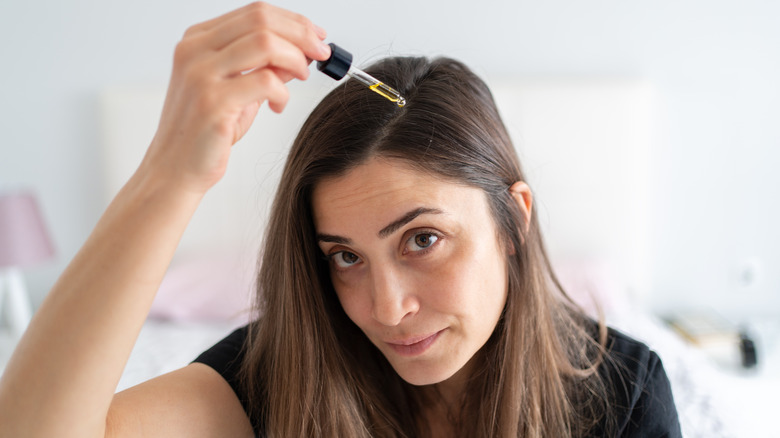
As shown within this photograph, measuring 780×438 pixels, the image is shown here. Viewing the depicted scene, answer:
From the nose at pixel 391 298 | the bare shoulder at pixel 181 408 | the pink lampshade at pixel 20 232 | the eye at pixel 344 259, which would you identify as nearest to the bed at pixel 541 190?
the pink lampshade at pixel 20 232

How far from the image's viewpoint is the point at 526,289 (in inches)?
38.8

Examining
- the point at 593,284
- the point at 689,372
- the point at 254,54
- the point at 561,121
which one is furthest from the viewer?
the point at 561,121

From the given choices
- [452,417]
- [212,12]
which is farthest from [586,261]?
[212,12]

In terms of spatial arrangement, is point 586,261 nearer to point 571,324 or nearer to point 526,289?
point 571,324

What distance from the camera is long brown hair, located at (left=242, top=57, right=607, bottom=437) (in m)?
0.86

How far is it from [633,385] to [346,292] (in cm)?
56

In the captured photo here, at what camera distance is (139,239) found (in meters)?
0.62

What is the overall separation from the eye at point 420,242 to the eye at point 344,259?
107 mm

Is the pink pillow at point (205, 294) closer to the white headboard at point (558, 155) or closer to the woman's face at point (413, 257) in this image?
the white headboard at point (558, 155)

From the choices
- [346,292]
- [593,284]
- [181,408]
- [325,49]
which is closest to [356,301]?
[346,292]

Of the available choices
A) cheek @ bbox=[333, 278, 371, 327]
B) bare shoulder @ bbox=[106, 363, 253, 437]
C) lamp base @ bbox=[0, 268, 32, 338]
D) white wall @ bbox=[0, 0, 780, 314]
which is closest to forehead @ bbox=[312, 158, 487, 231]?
cheek @ bbox=[333, 278, 371, 327]

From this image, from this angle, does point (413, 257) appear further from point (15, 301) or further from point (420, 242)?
point (15, 301)

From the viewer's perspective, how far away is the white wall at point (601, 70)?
6.86 feet

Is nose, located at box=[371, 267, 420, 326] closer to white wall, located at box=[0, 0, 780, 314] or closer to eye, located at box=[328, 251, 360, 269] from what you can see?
eye, located at box=[328, 251, 360, 269]
